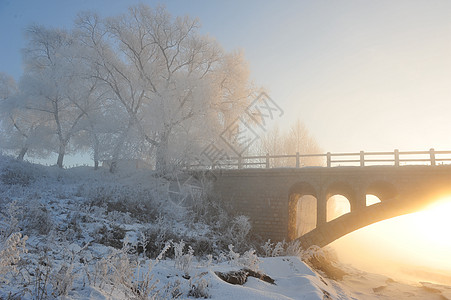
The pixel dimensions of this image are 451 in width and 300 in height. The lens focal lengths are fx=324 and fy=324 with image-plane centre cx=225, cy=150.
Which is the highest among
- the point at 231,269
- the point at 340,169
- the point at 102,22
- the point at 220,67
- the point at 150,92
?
the point at 102,22

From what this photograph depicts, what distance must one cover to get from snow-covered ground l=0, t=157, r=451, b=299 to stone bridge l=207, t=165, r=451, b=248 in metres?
2.18

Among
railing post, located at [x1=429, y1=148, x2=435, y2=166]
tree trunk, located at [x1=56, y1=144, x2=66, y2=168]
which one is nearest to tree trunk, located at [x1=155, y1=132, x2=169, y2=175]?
tree trunk, located at [x1=56, y1=144, x2=66, y2=168]

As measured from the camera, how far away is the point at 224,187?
19625 millimetres

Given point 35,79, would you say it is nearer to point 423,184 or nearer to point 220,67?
point 220,67

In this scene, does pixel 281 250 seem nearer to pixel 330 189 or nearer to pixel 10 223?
pixel 330 189

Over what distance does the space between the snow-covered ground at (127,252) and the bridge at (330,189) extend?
85.6 inches

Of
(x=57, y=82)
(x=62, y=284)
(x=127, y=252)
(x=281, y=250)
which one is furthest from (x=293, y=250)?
(x=57, y=82)

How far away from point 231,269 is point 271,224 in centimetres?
1293

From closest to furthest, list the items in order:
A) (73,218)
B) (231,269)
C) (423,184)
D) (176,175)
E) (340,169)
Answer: (231,269) < (73,218) < (423,184) < (340,169) < (176,175)

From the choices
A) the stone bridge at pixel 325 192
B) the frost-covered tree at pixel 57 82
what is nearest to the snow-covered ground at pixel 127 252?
the stone bridge at pixel 325 192

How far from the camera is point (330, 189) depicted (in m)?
18.8

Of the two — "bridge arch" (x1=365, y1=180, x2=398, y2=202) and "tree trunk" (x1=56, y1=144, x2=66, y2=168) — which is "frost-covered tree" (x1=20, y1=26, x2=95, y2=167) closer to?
"tree trunk" (x1=56, y1=144, x2=66, y2=168)

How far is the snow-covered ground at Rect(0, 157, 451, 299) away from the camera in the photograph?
12.7ft

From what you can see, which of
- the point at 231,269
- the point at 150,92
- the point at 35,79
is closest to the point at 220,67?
the point at 150,92
